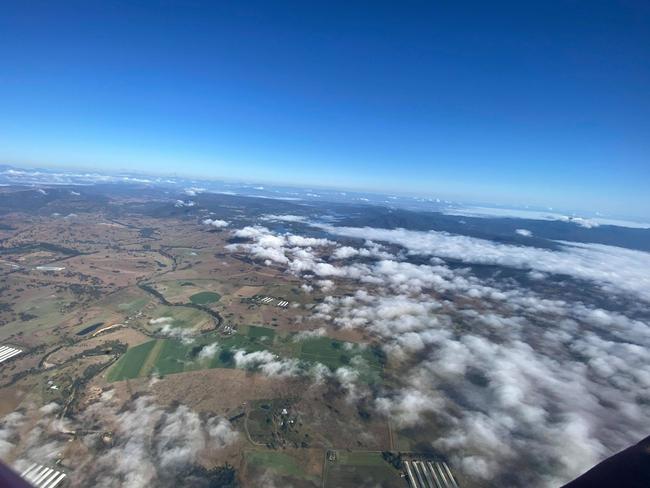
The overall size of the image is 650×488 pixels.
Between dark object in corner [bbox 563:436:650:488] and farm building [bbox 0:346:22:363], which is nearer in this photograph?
Result: dark object in corner [bbox 563:436:650:488]

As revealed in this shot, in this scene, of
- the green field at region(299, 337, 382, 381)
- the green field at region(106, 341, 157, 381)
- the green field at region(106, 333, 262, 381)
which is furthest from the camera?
the green field at region(299, 337, 382, 381)

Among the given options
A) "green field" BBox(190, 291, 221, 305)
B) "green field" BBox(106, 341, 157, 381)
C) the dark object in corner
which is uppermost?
the dark object in corner

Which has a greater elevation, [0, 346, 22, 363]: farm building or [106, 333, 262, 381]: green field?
[106, 333, 262, 381]: green field

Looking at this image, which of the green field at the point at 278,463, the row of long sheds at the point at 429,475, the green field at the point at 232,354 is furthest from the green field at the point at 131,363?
the row of long sheds at the point at 429,475

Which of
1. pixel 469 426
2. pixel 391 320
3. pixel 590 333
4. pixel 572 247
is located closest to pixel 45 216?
pixel 391 320

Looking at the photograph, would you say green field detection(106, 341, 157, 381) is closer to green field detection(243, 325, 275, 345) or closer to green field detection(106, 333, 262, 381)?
green field detection(106, 333, 262, 381)

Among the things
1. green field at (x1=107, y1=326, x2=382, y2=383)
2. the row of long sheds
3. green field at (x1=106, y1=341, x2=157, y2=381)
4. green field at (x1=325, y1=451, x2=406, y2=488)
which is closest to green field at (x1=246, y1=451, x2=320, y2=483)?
green field at (x1=325, y1=451, x2=406, y2=488)

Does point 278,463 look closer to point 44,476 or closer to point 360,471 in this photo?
point 360,471

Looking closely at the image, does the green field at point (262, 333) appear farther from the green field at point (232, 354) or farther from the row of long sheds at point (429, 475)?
the row of long sheds at point (429, 475)

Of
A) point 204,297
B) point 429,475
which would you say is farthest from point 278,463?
point 204,297

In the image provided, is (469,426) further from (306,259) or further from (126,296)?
(306,259)
